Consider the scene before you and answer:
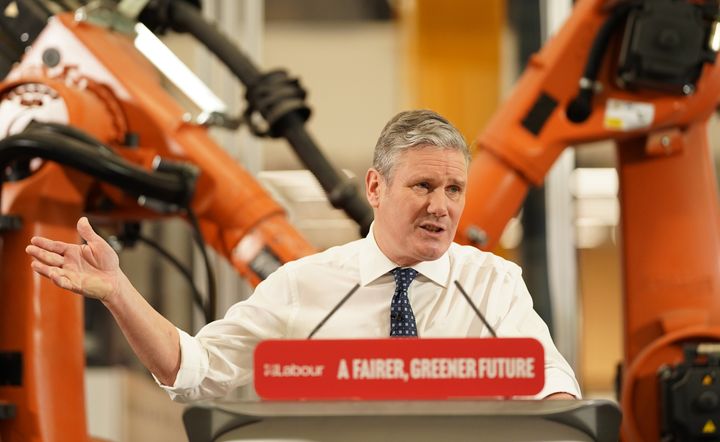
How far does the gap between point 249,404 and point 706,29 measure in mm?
2010

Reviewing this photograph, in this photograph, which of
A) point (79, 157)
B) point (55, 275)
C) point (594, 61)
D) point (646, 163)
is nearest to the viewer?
point (55, 275)

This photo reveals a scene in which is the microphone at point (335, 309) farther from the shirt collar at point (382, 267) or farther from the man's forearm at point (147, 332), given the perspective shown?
the man's forearm at point (147, 332)

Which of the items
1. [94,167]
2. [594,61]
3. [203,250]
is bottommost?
[203,250]

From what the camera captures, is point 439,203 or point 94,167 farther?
point 94,167

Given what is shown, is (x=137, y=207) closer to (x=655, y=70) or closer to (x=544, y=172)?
(x=544, y=172)

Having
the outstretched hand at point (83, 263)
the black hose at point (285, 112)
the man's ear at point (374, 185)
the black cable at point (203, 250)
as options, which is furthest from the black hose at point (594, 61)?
the outstretched hand at point (83, 263)

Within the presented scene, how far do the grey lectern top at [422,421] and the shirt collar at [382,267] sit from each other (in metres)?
0.57

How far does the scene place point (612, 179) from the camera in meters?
5.80

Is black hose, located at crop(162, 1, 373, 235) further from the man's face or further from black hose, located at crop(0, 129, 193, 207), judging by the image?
the man's face

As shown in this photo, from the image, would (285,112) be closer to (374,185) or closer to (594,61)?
(594,61)

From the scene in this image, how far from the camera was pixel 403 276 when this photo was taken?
5.92ft

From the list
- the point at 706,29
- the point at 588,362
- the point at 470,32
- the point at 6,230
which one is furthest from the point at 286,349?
the point at 588,362

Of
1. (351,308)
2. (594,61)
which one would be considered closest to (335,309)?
(351,308)

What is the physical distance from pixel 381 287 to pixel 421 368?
528 mm
